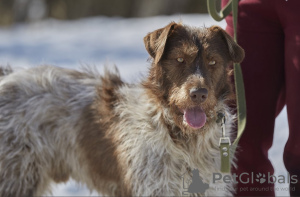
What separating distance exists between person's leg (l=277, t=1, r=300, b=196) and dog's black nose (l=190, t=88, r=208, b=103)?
723 millimetres

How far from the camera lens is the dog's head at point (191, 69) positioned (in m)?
3.39

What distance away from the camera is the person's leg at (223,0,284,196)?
3867mm

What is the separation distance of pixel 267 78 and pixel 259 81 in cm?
6

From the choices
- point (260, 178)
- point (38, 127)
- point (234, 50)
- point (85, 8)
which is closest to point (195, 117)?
point (234, 50)

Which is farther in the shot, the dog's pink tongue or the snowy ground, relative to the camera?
the snowy ground

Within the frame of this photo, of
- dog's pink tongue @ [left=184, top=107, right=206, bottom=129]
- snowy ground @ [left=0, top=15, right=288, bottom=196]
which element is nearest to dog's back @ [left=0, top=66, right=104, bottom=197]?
dog's pink tongue @ [left=184, top=107, right=206, bottom=129]

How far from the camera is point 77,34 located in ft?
40.2

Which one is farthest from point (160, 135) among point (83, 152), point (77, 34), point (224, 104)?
point (77, 34)

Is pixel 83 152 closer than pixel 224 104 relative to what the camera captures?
No

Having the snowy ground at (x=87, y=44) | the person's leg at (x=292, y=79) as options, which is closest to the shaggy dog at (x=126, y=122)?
the person's leg at (x=292, y=79)

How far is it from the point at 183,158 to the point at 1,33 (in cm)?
1071

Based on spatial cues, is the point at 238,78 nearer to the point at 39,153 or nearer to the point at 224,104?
the point at 224,104

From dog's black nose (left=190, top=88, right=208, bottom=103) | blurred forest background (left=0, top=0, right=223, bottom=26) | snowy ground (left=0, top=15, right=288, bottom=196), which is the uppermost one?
blurred forest background (left=0, top=0, right=223, bottom=26)

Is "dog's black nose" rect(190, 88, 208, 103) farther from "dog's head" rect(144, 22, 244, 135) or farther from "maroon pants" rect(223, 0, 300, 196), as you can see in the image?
"maroon pants" rect(223, 0, 300, 196)
